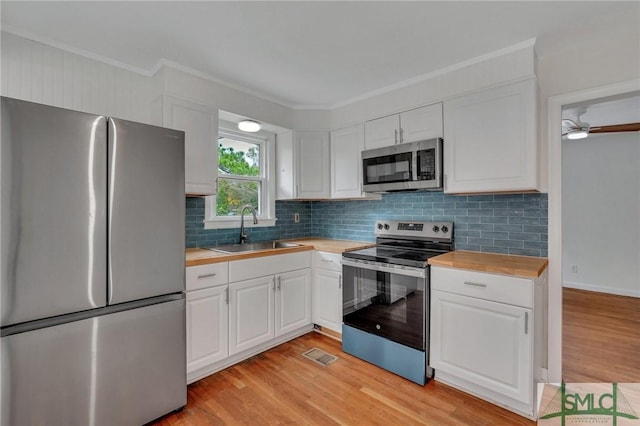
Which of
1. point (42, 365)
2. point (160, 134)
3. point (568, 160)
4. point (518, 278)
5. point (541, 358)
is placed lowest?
point (541, 358)

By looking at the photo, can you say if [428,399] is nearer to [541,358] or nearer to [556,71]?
[541,358]

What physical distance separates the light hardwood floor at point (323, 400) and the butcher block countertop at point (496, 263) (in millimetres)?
885

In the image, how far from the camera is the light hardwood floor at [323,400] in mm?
1825

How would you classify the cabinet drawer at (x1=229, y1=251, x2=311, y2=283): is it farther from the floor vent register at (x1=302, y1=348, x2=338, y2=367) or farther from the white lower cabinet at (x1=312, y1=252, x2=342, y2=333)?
the floor vent register at (x1=302, y1=348, x2=338, y2=367)

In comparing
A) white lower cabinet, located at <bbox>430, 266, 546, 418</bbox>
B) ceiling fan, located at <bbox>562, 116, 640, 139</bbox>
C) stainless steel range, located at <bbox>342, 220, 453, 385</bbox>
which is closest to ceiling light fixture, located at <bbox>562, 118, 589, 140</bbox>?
ceiling fan, located at <bbox>562, 116, 640, 139</bbox>

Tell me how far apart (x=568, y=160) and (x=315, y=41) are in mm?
4909

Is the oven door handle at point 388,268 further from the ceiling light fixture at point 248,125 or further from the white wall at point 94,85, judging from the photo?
the white wall at point 94,85

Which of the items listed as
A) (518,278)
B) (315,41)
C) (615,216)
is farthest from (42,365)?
(615,216)

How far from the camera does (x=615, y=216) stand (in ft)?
14.5

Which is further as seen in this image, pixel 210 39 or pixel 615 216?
pixel 615 216

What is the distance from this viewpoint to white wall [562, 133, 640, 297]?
431cm

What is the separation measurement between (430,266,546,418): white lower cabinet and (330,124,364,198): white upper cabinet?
125 cm

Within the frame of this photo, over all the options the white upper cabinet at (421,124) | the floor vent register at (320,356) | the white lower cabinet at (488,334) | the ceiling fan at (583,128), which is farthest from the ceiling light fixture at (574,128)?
the floor vent register at (320,356)

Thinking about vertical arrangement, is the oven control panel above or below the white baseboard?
above
